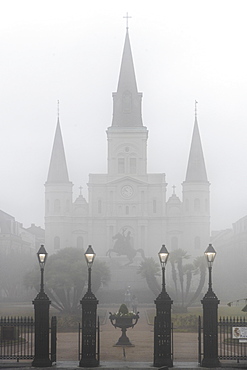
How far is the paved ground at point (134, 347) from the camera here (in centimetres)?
2511

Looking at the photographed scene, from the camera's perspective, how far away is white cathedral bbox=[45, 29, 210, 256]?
354 ft

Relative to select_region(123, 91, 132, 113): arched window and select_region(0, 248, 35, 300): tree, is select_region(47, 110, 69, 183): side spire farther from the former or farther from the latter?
select_region(0, 248, 35, 300): tree

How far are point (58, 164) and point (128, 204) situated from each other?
12256 millimetres

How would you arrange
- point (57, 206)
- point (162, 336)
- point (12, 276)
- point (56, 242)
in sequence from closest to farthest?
1. point (162, 336)
2. point (12, 276)
3. point (56, 242)
4. point (57, 206)

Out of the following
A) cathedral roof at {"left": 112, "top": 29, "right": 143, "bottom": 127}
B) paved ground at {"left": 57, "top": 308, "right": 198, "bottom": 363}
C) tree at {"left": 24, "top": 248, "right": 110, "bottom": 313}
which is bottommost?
paved ground at {"left": 57, "top": 308, "right": 198, "bottom": 363}

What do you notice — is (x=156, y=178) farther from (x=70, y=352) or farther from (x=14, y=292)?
(x=70, y=352)

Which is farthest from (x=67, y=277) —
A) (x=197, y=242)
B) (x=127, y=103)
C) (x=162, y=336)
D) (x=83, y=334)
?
(x=127, y=103)

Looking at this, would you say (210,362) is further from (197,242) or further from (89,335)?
(197,242)

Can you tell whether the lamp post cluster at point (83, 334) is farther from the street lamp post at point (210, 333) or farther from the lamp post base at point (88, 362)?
the street lamp post at point (210, 333)

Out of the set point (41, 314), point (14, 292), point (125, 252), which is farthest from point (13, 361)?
point (125, 252)

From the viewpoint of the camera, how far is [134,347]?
28578 mm

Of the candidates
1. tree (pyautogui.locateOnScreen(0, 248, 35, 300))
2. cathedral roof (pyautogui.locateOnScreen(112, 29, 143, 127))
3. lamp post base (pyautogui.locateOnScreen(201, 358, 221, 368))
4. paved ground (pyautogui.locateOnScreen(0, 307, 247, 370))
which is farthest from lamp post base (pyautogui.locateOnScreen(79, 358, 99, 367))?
cathedral roof (pyautogui.locateOnScreen(112, 29, 143, 127))

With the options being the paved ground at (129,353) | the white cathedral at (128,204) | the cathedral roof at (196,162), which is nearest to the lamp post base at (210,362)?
the paved ground at (129,353)

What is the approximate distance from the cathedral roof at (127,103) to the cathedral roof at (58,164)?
924 centimetres
